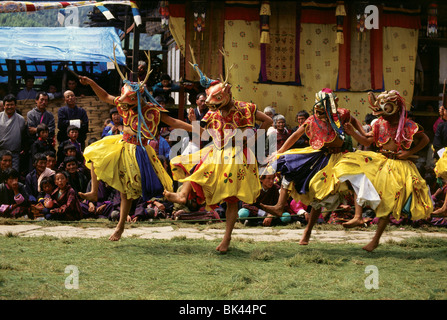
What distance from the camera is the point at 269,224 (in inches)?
342

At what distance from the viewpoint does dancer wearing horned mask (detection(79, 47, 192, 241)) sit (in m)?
6.52

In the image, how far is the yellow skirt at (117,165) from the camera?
648cm

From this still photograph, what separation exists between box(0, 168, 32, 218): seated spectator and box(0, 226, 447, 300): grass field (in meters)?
2.00

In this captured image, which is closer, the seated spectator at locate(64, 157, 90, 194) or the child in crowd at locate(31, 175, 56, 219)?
the child in crowd at locate(31, 175, 56, 219)

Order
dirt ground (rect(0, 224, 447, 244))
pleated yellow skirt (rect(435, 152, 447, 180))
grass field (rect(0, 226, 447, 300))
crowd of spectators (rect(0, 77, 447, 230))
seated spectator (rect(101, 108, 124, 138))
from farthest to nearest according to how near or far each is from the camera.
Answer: seated spectator (rect(101, 108, 124, 138)), crowd of spectators (rect(0, 77, 447, 230)), pleated yellow skirt (rect(435, 152, 447, 180)), dirt ground (rect(0, 224, 447, 244)), grass field (rect(0, 226, 447, 300))

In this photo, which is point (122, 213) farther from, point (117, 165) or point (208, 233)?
point (208, 233)

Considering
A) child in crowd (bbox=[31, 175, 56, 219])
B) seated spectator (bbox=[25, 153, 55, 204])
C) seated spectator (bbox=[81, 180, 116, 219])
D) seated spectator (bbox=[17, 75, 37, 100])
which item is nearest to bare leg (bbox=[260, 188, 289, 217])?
seated spectator (bbox=[81, 180, 116, 219])

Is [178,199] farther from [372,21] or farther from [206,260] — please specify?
[372,21]

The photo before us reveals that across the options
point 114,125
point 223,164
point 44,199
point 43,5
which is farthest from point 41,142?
point 223,164

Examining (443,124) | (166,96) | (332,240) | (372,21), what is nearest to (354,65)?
(372,21)

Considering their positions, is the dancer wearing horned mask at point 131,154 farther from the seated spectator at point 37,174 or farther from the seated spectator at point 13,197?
the seated spectator at point 37,174

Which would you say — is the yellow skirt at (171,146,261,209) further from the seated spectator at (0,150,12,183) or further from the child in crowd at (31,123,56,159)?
the child in crowd at (31,123,56,159)

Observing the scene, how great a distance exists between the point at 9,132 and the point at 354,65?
271 inches

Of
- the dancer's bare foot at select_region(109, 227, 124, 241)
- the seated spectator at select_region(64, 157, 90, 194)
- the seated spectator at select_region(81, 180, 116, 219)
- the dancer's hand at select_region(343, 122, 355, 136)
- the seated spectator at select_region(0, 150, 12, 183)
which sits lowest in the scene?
the seated spectator at select_region(81, 180, 116, 219)
